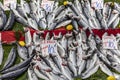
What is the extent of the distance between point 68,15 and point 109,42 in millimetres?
822

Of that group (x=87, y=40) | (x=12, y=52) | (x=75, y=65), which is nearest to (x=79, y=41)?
(x=87, y=40)

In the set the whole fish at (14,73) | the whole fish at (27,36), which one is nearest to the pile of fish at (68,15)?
the whole fish at (27,36)

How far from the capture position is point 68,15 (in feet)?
21.1

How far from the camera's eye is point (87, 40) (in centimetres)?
601

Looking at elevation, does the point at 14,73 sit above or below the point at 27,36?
below

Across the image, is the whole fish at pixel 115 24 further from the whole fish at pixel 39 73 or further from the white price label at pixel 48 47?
the whole fish at pixel 39 73

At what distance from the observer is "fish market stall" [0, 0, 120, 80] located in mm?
5508

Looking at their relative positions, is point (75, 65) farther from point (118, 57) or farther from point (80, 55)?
point (118, 57)

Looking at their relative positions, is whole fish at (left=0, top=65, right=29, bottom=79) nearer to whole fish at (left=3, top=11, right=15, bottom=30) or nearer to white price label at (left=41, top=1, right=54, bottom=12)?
whole fish at (left=3, top=11, right=15, bottom=30)

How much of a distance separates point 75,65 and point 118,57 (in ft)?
2.00

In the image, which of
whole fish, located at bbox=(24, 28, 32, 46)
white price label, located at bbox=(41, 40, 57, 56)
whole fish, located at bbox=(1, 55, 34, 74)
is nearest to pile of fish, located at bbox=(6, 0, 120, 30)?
whole fish, located at bbox=(24, 28, 32, 46)

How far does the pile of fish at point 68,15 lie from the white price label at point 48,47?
1.61 ft

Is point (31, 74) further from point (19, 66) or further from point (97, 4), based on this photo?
point (97, 4)

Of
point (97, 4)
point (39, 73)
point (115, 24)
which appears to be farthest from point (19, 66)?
point (97, 4)
